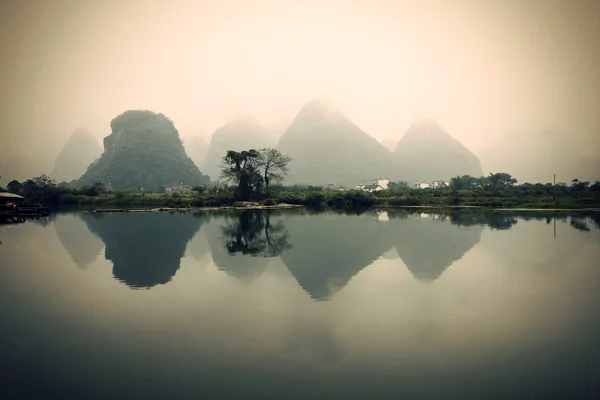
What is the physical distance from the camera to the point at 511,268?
51.7ft

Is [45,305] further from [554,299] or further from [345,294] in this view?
[554,299]

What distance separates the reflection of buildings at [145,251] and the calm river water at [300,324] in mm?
168

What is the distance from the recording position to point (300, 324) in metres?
9.03

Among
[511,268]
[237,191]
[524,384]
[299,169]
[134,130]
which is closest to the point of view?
[524,384]

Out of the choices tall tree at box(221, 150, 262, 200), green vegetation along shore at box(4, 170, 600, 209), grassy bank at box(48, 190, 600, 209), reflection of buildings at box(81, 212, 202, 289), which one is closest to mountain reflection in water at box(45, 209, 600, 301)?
reflection of buildings at box(81, 212, 202, 289)

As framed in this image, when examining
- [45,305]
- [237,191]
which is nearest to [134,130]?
[237,191]

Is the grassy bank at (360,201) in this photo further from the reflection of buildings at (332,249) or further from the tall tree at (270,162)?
the reflection of buildings at (332,249)

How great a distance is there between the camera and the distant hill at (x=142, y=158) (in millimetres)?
141125

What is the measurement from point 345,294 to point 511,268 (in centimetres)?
826

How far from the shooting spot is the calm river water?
20.8 feet

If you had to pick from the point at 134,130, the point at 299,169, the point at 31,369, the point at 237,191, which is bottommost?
the point at 31,369

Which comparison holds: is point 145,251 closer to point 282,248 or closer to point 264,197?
point 282,248

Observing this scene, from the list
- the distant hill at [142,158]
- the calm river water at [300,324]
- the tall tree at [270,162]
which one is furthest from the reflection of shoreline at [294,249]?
the distant hill at [142,158]

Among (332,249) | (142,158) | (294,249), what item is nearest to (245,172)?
(294,249)
